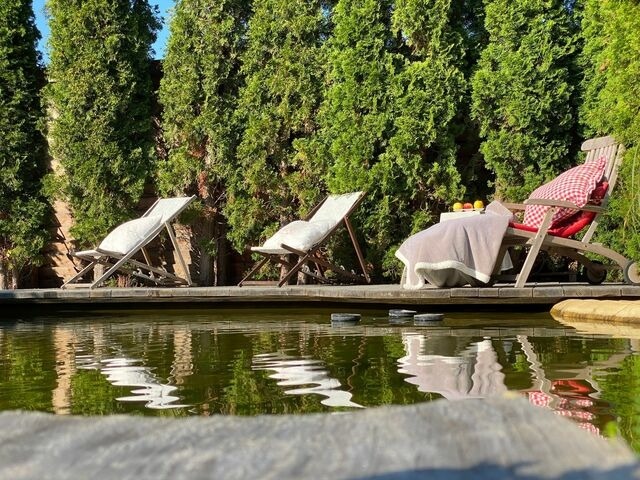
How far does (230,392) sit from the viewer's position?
300 cm

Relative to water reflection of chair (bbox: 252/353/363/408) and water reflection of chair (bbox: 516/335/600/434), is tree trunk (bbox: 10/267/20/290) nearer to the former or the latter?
water reflection of chair (bbox: 252/353/363/408)

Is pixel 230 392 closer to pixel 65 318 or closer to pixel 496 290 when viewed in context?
pixel 496 290

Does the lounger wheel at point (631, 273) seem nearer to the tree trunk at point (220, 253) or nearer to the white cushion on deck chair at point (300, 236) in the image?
the white cushion on deck chair at point (300, 236)

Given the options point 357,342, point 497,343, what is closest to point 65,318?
point 357,342

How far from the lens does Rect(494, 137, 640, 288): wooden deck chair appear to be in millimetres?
6383

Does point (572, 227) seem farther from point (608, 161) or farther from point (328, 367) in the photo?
point (328, 367)

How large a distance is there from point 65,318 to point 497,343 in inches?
165

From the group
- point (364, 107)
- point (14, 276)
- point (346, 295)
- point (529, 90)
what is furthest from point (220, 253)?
point (529, 90)

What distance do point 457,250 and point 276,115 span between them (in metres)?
3.97

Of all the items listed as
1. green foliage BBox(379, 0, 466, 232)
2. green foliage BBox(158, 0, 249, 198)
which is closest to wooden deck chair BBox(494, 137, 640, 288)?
green foliage BBox(379, 0, 466, 232)

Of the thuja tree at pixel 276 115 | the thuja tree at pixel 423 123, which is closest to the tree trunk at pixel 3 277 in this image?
the thuja tree at pixel 276 115

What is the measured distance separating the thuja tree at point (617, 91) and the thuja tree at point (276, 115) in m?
3.03

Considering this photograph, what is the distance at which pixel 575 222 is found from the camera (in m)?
6.83

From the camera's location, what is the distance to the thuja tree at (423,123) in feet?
29.3
